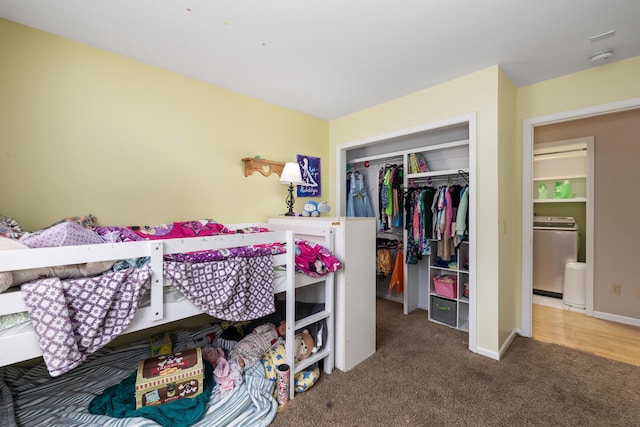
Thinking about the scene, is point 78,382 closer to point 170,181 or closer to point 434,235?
point 170,181

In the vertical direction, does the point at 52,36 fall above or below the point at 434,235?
above

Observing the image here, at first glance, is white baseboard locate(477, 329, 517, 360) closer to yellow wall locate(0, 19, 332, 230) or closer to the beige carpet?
the beige carpet

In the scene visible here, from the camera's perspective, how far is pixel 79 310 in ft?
3.57

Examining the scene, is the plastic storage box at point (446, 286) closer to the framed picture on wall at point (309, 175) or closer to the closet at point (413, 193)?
the closet at point (413, 193)

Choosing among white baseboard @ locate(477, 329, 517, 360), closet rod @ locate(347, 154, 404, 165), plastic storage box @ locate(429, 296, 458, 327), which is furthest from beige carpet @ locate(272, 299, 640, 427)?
closet rod @ locate(347, 154, 404, 165)

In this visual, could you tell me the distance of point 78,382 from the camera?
1728 millimetres

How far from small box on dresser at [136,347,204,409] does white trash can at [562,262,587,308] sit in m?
4.07

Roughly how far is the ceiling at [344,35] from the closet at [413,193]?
633 millimetres

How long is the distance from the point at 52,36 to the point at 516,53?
10.5ft

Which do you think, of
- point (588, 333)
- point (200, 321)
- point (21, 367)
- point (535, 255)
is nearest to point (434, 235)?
point (588, 333)

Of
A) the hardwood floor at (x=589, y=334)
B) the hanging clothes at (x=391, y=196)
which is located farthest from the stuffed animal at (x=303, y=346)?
the hardwood floor at (x=589, y=334)

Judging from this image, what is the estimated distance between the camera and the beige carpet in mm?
1575

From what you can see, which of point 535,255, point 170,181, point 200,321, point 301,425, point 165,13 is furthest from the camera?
point 535,255

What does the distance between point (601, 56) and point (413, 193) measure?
1753 millimetres
